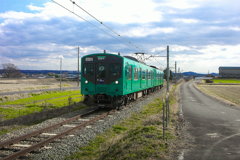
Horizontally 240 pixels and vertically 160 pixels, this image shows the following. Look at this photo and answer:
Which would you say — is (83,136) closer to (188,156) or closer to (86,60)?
(188,156)

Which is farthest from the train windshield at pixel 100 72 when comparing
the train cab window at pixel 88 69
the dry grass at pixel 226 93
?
the dry grass at pixel 226 93

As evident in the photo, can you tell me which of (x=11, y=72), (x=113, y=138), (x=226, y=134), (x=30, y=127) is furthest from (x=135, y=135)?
(x=11, y=72)

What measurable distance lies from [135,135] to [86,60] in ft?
27.5

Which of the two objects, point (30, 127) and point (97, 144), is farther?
point (30, 127)

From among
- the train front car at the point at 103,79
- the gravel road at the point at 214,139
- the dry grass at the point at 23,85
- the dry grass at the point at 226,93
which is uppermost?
the train front car at the point at 103,79

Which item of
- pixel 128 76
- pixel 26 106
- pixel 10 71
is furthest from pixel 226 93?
pixel 10 71

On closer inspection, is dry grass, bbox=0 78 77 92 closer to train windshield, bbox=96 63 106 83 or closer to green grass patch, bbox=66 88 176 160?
train windshield, bbox=96 63 106 83

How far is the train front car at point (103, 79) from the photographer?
15883 millimetres

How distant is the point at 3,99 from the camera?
2488 centimetres

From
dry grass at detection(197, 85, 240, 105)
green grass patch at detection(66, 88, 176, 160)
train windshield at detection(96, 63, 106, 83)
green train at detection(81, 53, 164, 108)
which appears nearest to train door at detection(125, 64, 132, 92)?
green train at detection(81, 53, 164, 108)

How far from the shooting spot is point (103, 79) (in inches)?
632

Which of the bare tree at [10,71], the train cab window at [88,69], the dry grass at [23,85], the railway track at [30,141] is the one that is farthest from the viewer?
the bare tree at [10,71]

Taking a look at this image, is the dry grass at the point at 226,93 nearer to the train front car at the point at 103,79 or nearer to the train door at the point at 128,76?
the train door at the point at 128,76

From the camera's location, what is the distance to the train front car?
52.1 ft
